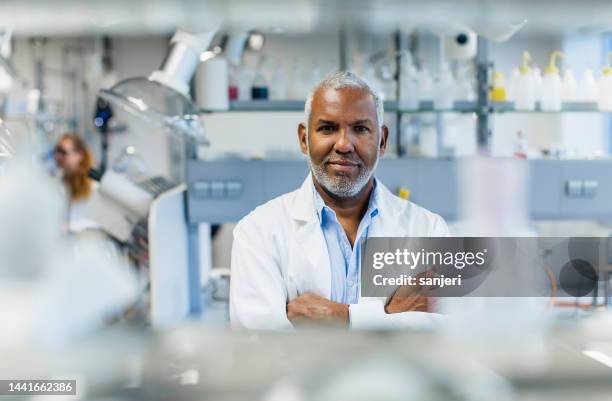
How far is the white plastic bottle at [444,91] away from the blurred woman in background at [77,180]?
0.72m

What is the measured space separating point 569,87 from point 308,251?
1.80ft

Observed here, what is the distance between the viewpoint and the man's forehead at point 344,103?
0.92 meters

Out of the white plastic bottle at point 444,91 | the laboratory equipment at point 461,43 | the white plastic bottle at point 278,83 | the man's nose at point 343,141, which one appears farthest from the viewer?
the white plastic bottle at point 444,91

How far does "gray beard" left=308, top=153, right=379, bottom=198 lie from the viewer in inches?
37.1

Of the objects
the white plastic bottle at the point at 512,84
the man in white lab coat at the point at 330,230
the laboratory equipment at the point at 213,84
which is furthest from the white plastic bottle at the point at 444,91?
the laboratory equipment at the point at 213,84

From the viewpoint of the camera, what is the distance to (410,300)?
36.2 inches

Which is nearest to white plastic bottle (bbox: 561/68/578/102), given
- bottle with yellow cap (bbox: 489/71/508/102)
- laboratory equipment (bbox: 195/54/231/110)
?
bottle with yellow cap (bbox: 489/71/508/102)

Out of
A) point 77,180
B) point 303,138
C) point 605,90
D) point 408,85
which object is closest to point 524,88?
point 605,90

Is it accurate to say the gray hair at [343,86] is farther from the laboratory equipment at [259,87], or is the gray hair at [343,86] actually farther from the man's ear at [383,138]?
the laboratory equipment at [259,87]

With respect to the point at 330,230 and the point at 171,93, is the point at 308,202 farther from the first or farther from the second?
the point at 171,93

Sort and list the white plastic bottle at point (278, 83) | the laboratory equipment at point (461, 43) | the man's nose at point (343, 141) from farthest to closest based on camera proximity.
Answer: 1. the white plastic bottle at point (278, 83)
2. the laboratory equipment at point (461, 43)
3. the man's nose at point (343, 141)

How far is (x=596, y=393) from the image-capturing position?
89 cm

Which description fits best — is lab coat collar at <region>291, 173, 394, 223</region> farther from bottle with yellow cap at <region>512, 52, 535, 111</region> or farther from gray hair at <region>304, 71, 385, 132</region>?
bottle with yellow cap at <region>512, 52, 535, 111</region>

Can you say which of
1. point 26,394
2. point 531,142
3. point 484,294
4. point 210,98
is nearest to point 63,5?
point 210,98
